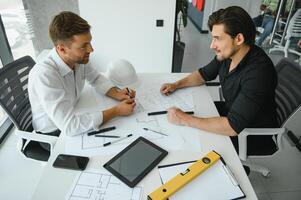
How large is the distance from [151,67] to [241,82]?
1.69m

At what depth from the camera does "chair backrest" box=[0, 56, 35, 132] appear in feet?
4.29

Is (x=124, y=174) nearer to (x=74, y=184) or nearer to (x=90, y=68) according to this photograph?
(x=74, y=184)

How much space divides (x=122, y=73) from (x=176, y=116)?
58 centimetres

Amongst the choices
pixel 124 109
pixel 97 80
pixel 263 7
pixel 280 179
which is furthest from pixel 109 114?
pixel 263 7

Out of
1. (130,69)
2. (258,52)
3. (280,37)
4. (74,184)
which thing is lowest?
(280,37)

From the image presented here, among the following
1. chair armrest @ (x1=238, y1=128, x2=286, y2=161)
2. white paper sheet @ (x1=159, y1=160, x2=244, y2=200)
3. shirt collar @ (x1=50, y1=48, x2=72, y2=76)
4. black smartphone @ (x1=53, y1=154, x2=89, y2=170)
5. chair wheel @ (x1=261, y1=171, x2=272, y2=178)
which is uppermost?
shirt collar @ (x1=50, y1=48, x2=72, y2=76)

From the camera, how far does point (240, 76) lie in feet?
4.39

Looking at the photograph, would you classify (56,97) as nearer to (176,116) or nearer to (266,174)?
(176,116)

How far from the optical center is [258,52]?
4.37 feet

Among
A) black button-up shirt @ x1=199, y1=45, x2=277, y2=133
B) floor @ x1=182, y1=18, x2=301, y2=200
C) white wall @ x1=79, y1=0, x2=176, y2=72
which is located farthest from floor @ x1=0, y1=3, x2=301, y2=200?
white wall @ x1=79, y1=0, x2=176, y2=72

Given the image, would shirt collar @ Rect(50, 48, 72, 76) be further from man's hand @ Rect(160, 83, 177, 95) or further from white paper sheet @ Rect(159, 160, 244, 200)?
white paper sheet @ Rect(159, 160, 244, 200)

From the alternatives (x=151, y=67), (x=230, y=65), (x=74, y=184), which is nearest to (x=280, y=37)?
(x=151, y=67)

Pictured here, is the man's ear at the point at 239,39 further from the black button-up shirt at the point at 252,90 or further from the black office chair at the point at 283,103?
the black office chair at the point at 283,103

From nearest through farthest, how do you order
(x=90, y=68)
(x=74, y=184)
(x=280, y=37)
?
(x=74, y=184) → (x=90, y=68) → (x=280, y=37)
